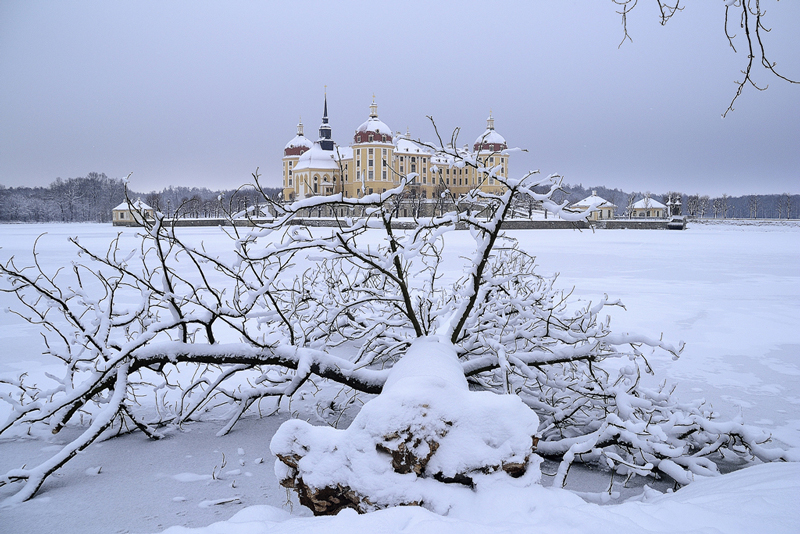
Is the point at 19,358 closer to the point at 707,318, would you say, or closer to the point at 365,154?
the point at 707,318

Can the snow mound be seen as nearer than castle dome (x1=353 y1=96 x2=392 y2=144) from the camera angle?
Yes

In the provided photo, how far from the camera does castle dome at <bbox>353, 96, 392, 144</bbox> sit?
76.6 metres

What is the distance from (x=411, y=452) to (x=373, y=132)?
76963 millimetres

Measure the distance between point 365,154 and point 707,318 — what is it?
6920 cm

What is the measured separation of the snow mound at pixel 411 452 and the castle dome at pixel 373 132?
250ft

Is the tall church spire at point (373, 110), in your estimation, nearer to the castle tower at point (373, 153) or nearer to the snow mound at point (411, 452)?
the castle tower at point (373, 153)

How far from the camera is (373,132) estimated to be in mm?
76625

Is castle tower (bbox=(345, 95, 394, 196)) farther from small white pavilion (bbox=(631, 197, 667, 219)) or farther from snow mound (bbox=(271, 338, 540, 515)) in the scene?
snow mound (bbox=(271, 338, 540, 515))

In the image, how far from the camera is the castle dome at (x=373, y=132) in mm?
76625

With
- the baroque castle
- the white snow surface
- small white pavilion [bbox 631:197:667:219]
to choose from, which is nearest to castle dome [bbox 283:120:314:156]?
the baroque castle

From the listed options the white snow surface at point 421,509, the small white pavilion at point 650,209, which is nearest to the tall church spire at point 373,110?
the small white pavilion at point 650,209

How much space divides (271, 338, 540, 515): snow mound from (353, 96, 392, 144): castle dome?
76.3 metres

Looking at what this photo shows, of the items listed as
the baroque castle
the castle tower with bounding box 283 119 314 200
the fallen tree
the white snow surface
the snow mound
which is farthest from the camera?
the castle tower with bounding box 283 119 314 200

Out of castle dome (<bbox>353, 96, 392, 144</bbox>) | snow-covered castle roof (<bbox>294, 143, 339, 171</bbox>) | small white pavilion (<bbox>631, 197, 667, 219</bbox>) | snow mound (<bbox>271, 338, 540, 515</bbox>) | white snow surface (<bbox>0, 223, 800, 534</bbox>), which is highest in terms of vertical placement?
castle dome (<bbox>353, 96, 392, 144</bbox>)
